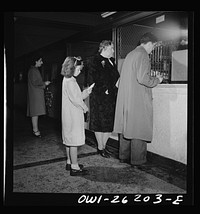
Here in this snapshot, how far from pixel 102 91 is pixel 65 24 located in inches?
85.7

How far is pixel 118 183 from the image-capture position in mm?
2279

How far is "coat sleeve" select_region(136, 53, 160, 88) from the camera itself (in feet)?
8.05

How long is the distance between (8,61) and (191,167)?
1748 mm

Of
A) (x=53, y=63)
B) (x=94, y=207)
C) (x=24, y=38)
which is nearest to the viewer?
(x=94, y=207)

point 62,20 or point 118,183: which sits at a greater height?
point 62,20

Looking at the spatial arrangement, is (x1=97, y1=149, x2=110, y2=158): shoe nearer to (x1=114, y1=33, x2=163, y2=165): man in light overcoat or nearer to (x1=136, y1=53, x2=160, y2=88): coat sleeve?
(x1=114, y1=33, x2=163, y2=165): man in light overcoat

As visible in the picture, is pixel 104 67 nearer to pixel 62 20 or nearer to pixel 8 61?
pixel 8 61

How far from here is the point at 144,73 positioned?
2.46 meters

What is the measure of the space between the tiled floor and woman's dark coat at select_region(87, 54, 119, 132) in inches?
17.6

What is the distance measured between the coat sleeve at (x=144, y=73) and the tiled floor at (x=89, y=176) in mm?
928

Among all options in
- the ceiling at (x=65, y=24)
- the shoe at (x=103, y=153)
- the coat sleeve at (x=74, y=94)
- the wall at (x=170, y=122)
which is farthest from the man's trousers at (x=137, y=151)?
the ceiling at (x=65, y=24)

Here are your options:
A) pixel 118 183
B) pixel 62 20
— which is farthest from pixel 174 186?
pixel 62 20

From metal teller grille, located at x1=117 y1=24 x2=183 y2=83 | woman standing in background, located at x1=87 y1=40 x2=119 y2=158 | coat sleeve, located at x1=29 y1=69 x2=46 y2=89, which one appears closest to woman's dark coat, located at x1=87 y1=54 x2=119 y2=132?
woman standing in background, located at x1=87 y1=40 x2=119 y2=158

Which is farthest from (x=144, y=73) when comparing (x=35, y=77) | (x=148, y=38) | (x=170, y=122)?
(x=35, y=77)
